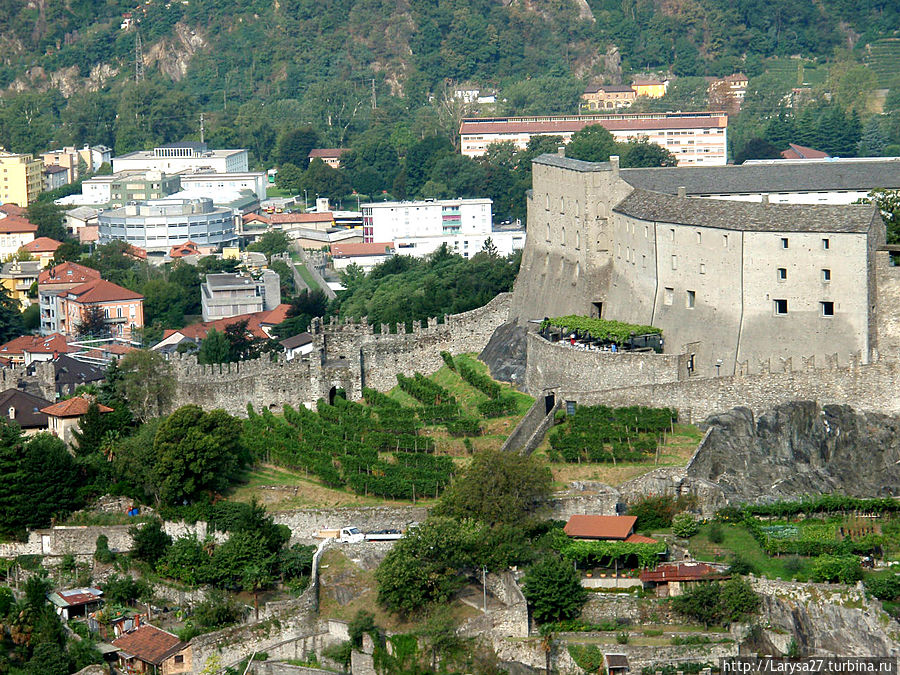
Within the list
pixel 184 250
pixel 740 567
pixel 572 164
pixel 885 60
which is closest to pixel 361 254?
pixel 184 250

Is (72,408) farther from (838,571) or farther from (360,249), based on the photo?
(360,249)

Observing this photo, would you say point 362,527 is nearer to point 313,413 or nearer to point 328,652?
point 328,652

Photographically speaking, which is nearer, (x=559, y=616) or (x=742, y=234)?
(x=559, y=616)

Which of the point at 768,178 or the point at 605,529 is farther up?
the point at 768,178

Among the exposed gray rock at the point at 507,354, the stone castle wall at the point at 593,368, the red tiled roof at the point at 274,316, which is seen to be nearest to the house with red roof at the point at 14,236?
the red tiled roof at the point at 274,316

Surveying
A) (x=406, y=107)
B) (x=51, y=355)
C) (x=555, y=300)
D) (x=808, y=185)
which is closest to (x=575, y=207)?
(x=555, y=300)

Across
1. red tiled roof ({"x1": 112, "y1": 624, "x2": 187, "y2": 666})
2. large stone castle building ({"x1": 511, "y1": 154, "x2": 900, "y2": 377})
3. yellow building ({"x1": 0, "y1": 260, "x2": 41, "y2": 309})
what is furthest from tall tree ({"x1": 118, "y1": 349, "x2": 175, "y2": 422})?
yellow building ({"x1": 0, "y1": 260, "x2": 41, "y2": 309})
